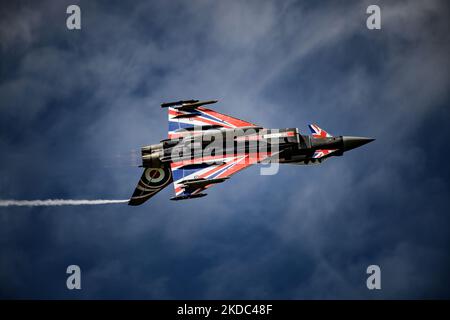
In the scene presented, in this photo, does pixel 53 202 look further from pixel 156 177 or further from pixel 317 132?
pixel 317 132

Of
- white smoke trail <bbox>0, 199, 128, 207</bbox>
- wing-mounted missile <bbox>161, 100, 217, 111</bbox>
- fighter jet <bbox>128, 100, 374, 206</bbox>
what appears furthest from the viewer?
wing-mounted missile <bbox>161, 100, 217, 111</bbox>

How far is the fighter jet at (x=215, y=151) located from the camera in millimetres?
43094

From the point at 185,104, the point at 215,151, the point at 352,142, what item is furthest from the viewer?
the point at 185,104

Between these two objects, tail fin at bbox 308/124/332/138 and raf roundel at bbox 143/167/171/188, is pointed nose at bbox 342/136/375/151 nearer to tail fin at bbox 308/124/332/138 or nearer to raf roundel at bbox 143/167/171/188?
tail fin at bbox 308/124/332/138

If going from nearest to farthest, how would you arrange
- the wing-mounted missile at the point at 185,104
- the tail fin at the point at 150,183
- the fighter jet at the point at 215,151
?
the fighter jet at the point at 215,151 < the tail fin at the point at 150,183 < the wing-mounted missile at the point at 185,104

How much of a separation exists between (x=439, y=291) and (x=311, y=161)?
218 feet

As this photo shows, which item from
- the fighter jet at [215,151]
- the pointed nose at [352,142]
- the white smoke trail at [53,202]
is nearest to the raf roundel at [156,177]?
the fighter jet at [215,151]

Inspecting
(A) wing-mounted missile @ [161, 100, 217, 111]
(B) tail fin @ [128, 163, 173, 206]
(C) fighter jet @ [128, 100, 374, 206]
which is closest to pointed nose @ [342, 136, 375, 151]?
(C) fighter jet @ [128, 100, 374, 206]

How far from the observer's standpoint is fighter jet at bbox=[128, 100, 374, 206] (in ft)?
141

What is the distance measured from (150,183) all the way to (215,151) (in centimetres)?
489

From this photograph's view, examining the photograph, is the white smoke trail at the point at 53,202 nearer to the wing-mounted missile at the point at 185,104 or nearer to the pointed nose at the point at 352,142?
the wing-mounted missile at the point at 185,104

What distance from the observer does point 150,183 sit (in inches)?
1768

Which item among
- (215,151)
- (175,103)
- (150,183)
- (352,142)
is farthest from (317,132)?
(150,183)

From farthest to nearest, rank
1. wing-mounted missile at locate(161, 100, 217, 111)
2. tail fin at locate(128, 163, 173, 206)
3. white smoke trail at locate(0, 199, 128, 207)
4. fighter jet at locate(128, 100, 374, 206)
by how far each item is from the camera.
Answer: wing-mounted missile at locate(161, 100, 217, 111)
white smoke trail at locate(0, 199, 128, 207)
tail fin at locate(128, 163, 173, 206)
fighter jet at locate(128, 100, 374, 206)
